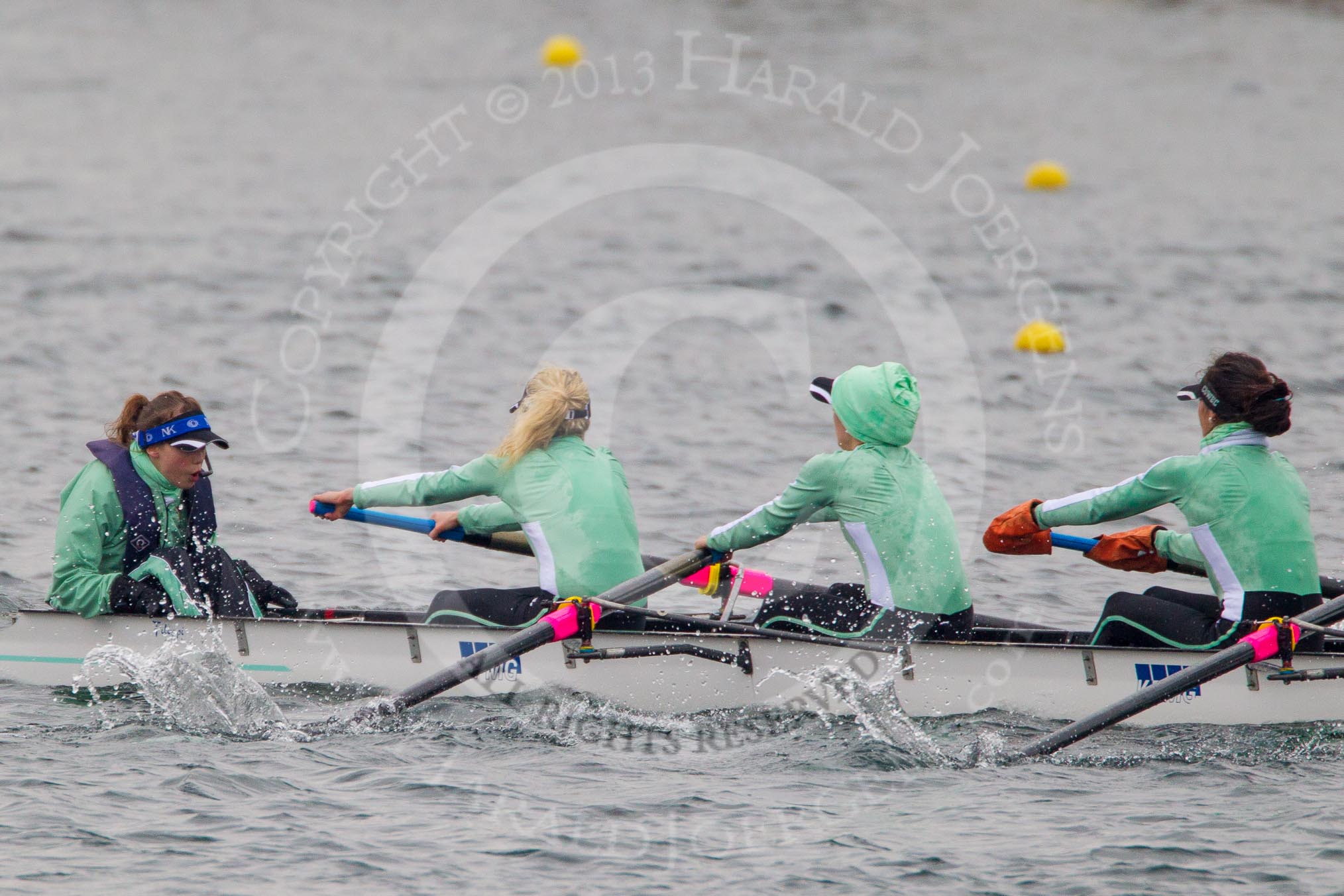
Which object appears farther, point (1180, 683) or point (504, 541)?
point (504, 541)

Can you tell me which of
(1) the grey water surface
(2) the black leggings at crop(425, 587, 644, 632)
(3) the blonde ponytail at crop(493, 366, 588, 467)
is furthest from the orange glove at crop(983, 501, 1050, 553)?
(3) the blonde ponytail at crop(493, 366, 588, 467)

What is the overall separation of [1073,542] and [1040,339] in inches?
334

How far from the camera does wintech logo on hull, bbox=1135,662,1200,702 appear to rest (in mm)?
7697

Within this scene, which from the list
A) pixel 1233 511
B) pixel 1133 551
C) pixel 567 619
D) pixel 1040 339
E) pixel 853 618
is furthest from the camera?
pixel 1040 339

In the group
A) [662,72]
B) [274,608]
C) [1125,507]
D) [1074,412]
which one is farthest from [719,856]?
[662,72]

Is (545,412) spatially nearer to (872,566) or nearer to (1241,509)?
(872,566)

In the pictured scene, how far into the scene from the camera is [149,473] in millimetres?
8477

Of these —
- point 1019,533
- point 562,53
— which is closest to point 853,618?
point 1019,533

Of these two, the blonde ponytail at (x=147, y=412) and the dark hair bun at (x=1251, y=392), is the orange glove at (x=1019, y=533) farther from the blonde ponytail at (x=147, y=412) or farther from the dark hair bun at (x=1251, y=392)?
the blonde ponytail at (x=147, y=412)

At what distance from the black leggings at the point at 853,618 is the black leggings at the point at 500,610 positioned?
0.72 metres

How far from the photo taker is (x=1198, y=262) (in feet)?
65.2

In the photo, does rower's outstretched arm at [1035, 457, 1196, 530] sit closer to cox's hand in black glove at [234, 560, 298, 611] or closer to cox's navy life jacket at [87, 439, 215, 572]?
cox's hand in black glove at [234, 560, 298, 611]

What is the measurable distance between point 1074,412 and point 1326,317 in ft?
14.2

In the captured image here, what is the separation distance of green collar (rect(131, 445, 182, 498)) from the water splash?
2.46 ft
